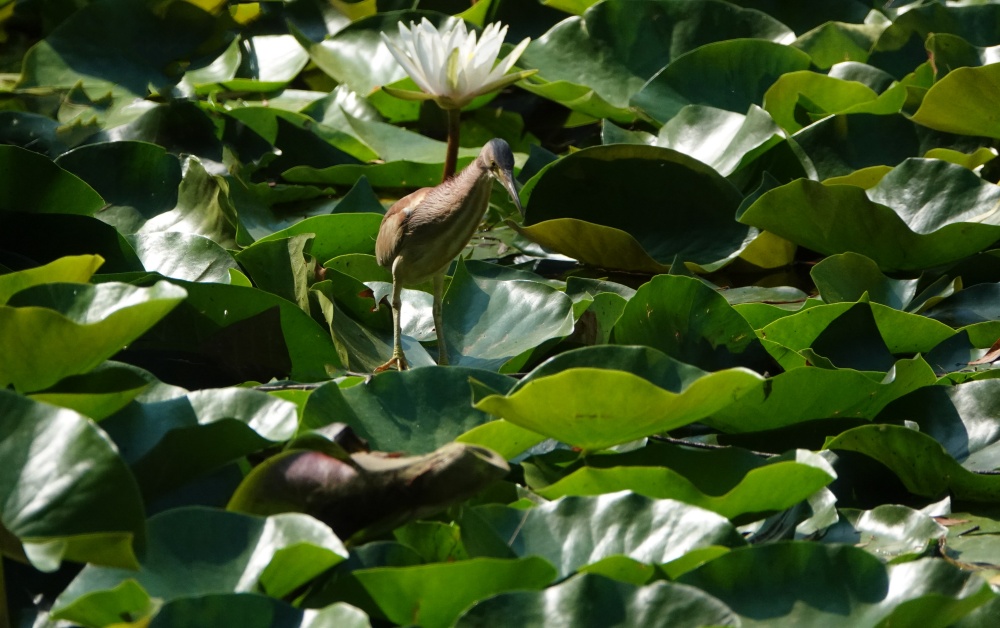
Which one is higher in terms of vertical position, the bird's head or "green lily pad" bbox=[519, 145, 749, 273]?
the bird's head

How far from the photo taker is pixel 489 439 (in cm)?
143

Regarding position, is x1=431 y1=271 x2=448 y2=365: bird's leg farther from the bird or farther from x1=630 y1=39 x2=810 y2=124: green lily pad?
x1=630 y1=39 x2=810 y2=124: green lily pad

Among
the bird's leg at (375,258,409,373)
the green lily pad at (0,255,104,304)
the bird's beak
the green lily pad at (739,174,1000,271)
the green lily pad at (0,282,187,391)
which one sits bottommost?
the bird's leg at (375,258,409,373)

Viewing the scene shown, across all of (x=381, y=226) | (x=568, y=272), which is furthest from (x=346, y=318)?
(x=568, y=272)

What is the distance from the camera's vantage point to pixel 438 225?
6.89ft

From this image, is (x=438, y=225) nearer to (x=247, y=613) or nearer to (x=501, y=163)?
(x=501, y=163)

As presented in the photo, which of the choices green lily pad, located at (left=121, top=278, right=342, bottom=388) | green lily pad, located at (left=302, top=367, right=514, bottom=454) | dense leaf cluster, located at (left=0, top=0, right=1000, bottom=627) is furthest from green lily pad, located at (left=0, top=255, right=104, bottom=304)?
green lily pad, located at (left=302, top=367, right=514, bottom=454)

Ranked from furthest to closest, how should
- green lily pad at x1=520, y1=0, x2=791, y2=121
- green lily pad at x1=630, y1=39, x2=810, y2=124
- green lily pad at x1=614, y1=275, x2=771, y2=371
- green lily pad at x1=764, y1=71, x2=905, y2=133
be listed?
green lily pad at x1=520, y1=0, x2=791, y2=121 < green lily pad at x1=630, y1=39, x2=810, y2=124 < green lily pad at x1=764, y1=71, x2=905, y2=133 < green lily pad at x1=614, y1=275, x2=771, y2=371

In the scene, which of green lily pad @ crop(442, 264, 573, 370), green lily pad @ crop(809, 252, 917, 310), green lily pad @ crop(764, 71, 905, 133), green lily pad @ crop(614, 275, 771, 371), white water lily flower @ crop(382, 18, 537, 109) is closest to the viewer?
green lily pad @ crop(614, 275, 771, 371)

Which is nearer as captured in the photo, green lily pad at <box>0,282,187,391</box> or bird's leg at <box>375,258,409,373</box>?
green lily pad at <box>0,282,187,391</box>

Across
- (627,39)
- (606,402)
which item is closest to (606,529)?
(606,402)

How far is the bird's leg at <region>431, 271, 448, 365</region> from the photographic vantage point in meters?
1.99

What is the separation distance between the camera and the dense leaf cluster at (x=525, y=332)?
1.17 m

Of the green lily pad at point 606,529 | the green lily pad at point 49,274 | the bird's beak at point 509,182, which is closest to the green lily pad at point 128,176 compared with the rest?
the bird's beak at point 509,182
